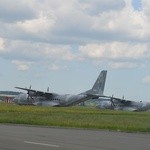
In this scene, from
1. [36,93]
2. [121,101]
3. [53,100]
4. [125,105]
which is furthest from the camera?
[121,101]

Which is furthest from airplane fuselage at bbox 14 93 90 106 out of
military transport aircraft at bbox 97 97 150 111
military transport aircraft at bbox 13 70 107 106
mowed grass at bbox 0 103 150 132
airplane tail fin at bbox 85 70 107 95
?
mowed grass at bbox 0 103 150 132

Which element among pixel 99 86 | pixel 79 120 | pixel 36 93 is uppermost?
pixel 99 86

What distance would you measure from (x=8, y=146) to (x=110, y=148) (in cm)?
341

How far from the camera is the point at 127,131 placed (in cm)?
2672

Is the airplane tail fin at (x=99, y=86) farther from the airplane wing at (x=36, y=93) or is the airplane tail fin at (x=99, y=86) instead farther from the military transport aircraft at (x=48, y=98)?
the airplane wing at (x=36, y=93)

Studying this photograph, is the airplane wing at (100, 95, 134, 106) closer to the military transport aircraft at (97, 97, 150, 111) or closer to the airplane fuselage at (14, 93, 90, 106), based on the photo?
the military transport aircraft at (97, 97, 150, 111)

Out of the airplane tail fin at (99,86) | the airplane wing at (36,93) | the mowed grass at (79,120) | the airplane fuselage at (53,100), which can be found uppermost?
the airplane tail fin at (99,86)

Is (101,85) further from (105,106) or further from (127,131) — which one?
(127,131)

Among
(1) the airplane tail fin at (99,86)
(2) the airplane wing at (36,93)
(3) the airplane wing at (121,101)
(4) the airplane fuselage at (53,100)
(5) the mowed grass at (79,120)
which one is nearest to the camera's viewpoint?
(5) the mowed grass at (79,120)

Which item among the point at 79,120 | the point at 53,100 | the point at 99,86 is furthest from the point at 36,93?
the point at 79,120

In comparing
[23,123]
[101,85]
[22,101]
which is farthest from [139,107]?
[23,123]

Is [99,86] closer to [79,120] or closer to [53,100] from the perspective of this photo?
[53,100]

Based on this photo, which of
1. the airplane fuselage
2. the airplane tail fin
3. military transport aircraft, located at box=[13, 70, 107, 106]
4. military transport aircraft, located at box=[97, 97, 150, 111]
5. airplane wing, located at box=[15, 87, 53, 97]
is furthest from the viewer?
military transport aircraft, located at box=[97, 97, 150, 111]

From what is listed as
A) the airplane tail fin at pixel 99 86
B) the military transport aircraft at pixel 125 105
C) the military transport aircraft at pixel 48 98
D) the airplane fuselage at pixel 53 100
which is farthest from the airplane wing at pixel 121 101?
the airplane fuselage at pixel 53 100
